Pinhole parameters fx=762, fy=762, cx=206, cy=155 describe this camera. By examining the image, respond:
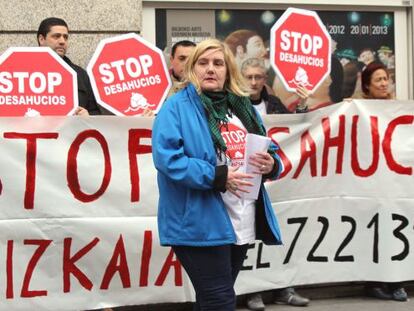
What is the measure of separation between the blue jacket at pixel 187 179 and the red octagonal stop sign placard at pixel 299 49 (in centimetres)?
173

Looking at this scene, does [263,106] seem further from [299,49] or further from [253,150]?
[253,150]

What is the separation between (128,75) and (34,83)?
22.4 inches

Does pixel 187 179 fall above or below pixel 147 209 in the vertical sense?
above

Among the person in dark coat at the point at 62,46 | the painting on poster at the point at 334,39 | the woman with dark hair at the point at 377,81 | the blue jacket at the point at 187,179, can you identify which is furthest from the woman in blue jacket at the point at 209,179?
the painting on poster at the point at 334,39

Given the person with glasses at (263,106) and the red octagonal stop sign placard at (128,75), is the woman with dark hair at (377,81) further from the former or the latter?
the red octagonal stop sign placard at (128,75)

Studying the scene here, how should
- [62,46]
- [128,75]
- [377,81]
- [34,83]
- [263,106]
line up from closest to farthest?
1. [34,83]
2. [128,75]
3. [62,46]
4. [263,106]
5. [377,81]

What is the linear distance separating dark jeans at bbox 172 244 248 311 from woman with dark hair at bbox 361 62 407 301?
7.62 ft

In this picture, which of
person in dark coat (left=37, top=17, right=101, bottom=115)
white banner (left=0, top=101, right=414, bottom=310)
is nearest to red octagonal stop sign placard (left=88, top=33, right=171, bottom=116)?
white banner (left=0, top=101, right=414, bottom=310)

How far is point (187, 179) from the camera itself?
3.04m

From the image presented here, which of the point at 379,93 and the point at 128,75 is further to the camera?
the point at 379,93

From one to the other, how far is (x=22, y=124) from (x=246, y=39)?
9.24ft

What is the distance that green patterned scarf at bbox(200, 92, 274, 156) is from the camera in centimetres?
322

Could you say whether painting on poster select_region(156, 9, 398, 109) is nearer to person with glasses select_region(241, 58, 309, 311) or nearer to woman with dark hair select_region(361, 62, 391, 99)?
person with glasses select_region(241, 58, 309, 311)

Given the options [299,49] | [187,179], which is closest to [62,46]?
[299,49]
